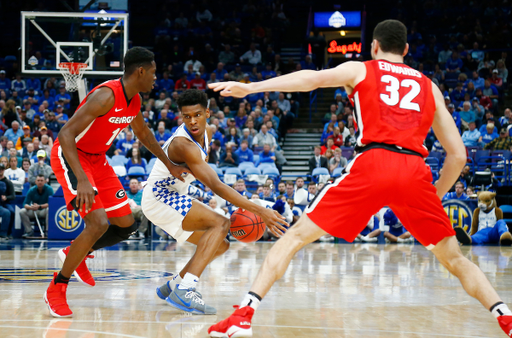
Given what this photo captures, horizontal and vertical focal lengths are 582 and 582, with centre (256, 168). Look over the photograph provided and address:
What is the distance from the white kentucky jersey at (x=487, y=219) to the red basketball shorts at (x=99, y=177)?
923 centimetres

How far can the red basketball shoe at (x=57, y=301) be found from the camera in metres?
4.02

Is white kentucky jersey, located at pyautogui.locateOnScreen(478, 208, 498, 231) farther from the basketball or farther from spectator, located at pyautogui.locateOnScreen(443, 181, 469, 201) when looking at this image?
the basketball

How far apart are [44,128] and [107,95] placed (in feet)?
39.8

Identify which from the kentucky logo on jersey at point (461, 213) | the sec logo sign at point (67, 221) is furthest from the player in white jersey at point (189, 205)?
the kentucky logo on jersey at point (461, 213)

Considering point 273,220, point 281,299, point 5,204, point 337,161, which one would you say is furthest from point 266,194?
point 273,220

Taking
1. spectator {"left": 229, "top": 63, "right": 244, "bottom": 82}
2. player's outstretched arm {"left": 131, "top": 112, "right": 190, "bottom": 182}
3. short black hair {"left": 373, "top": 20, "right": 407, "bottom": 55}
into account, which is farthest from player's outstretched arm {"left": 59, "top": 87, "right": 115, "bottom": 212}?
spectator {"left": 229, "top": 63, "right": 244, "bottom": 82}

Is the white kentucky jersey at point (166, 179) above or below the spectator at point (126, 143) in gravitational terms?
above

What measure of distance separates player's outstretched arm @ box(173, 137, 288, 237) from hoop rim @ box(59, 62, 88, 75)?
905 cm

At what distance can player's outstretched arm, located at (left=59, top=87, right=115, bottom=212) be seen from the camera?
399 centimetres

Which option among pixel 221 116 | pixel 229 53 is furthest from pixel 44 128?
Result: pixel 229 53

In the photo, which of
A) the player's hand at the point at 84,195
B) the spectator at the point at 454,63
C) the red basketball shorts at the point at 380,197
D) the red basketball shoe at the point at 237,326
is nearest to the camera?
the red basketball shoe at the point at 237,326

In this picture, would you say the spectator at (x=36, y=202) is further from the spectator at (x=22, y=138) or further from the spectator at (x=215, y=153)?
the spectator at (x=215, y=153)

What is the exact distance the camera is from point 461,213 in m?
12.1

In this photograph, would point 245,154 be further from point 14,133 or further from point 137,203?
point 14,133
